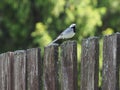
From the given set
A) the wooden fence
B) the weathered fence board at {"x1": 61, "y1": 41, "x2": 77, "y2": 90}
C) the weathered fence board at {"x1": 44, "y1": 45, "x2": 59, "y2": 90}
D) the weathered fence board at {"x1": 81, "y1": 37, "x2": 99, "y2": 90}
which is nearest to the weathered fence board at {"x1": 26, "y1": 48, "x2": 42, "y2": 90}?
the wooden fence

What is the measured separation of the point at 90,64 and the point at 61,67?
34cm

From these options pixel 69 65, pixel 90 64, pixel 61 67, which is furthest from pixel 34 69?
pixel 90 64

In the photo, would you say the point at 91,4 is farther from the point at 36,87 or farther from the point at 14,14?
the point at 36,87

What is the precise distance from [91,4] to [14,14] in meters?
1.94

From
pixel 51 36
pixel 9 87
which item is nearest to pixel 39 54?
pixel 9 87

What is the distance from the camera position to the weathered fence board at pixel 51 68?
4.08m

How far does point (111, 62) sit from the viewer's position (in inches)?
140

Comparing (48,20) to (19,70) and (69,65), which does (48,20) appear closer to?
(19,70)

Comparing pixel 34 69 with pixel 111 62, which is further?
pixel 34 69

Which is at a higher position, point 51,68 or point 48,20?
point 48,20

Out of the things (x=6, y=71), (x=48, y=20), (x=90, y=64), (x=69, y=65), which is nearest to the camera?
(x=90, y=64)

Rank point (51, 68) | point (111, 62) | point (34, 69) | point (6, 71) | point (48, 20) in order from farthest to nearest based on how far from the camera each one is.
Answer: point (48, 20) < point (6, 71) < point (34, 69) < point (51, 68) < point (111, 62)

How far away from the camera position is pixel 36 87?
14.1ft

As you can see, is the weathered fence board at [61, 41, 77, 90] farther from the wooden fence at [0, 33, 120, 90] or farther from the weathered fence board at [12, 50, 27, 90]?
the weathered fence board at [12, 50, 27, 90]
